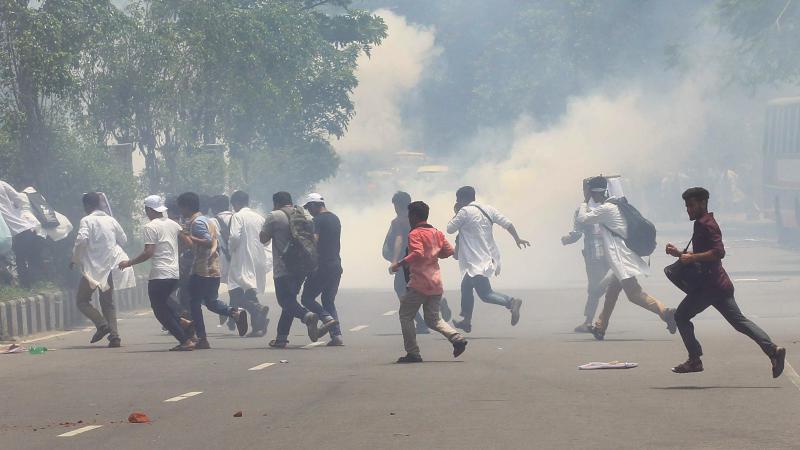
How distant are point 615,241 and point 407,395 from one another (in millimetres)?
6221

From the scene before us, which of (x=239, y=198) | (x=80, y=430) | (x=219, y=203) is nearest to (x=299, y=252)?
(x=239, y=198)

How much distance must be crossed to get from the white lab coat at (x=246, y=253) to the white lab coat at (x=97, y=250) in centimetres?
195

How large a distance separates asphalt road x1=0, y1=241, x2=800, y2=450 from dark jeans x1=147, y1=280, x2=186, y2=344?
0.23 meters

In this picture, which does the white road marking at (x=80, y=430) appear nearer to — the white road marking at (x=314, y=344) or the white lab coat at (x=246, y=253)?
the white road marking at (x=314, y=344)

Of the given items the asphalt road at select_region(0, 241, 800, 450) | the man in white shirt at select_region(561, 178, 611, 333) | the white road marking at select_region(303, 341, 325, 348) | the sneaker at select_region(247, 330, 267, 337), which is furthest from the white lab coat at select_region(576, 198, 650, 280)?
the sneaker at select_region(247, 330, 267, 337)

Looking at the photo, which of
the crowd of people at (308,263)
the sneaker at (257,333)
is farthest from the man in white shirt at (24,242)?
the sneaker at (257,333)

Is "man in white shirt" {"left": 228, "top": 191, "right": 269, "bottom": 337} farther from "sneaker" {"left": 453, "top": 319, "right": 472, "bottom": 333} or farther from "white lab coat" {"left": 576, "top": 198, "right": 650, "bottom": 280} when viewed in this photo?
"white lab coat" {"left": 576, "top": 198, "right": 650, "bottom": 280}

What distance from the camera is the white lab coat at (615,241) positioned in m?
17.8

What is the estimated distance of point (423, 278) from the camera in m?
15.2

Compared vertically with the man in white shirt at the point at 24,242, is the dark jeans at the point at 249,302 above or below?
below

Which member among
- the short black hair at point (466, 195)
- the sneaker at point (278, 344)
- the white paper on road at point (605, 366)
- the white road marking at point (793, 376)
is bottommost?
the white road marking at point (793, 376)

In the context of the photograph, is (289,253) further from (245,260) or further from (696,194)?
(696,194)

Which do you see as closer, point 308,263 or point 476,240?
point 308,263

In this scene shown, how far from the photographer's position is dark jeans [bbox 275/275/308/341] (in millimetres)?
17297
